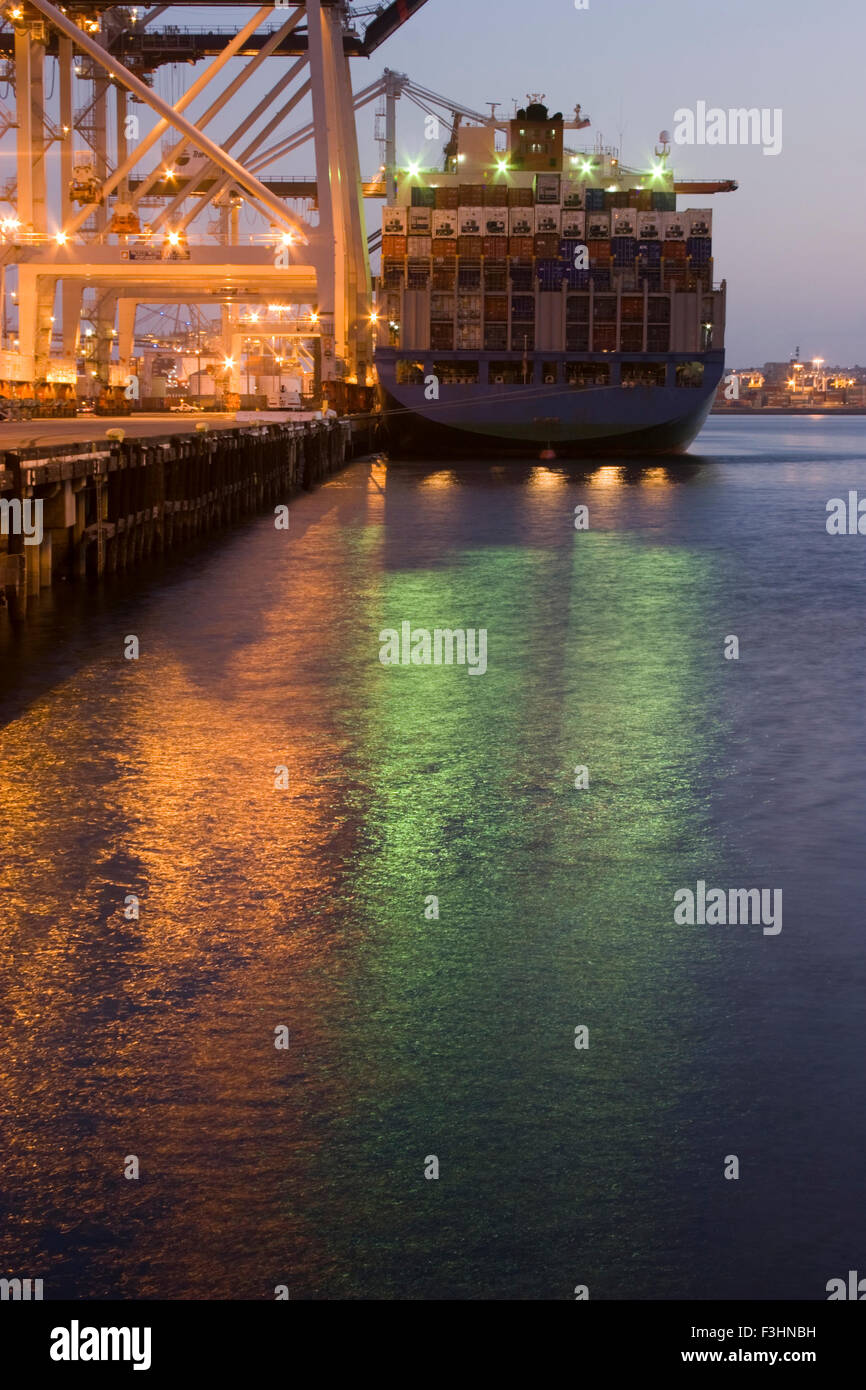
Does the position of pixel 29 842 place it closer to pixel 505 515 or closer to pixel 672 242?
pixel 505 515

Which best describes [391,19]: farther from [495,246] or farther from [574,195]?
[574,195]

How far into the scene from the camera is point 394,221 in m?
83.9

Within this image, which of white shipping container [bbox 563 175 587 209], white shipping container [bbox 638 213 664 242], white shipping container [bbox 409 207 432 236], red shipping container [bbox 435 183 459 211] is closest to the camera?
white shipping container [bbox 638 213 664 242]

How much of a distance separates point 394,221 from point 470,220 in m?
3.80

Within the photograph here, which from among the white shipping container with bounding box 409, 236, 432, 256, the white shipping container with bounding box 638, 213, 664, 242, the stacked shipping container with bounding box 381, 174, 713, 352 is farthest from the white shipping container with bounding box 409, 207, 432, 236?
the white shipping container with bounding box 638, 213, 664, 242

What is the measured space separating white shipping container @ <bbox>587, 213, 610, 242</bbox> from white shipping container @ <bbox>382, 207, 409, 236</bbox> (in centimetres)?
927

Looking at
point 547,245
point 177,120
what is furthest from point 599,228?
point 177,120

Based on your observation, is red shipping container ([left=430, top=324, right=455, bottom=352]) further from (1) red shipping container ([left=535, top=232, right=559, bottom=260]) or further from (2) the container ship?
(1) red shipping container ([left=535, top=232, right=559, bottom=260])

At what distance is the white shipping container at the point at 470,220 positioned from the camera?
8325 centimetres

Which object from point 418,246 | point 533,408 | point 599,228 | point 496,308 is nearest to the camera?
point 533,408

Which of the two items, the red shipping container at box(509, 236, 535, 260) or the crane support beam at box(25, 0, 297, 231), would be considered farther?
the red shipping container at box(509, 236, 535, 260)

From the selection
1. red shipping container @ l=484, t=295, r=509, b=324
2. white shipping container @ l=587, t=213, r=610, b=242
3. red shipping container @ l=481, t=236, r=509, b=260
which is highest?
white shipping container @ l=587, t=213, r=610, b=242

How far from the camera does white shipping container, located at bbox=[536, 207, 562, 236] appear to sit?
83688mm

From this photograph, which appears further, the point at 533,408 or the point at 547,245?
the point at 547,245
